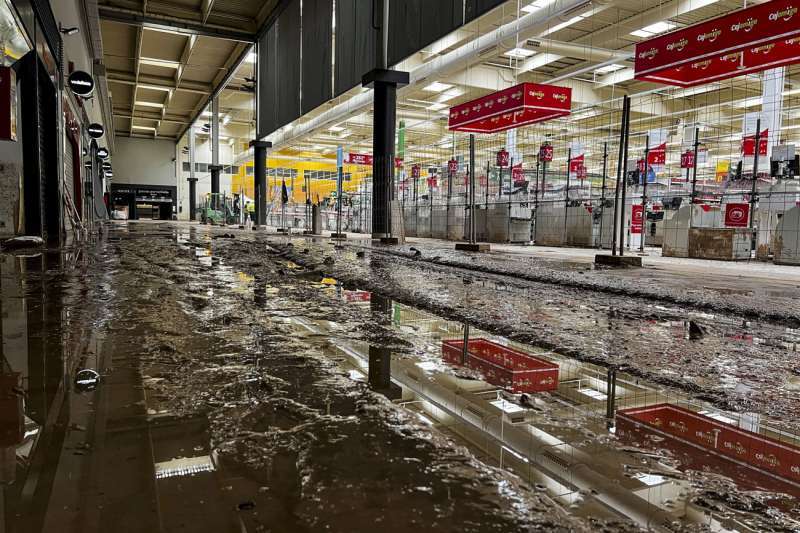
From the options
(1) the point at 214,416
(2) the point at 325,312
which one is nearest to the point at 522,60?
(2) the point at 325,312

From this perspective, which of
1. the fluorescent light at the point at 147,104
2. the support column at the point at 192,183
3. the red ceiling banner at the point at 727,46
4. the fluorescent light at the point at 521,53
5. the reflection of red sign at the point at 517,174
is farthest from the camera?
the support column at the point at 192,183

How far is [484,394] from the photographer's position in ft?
4.57

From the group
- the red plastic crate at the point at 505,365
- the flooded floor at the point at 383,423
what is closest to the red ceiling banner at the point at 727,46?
the flooded floor at the point at 383,423

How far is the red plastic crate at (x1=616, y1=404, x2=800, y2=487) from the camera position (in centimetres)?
107

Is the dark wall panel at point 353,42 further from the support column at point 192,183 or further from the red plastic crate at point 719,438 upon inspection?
the support column at point 192,183

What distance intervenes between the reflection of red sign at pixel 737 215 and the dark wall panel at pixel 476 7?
6537 millimetres

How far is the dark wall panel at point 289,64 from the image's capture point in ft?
55.9

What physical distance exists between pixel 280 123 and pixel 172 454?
1934 cm

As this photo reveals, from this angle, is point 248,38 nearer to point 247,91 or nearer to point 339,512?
point 247,91

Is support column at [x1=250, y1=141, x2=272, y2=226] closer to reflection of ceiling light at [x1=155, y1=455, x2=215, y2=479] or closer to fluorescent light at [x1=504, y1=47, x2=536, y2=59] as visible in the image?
fluorescent light at [x1=504, y1=47, x2=536, y2=59]

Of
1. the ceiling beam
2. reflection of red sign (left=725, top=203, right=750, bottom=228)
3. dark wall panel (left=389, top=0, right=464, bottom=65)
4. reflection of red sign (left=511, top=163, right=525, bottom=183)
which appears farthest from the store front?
reflection of red sign (left=725, top=203, right=750, bottom=228)

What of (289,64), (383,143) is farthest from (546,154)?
(289,64)

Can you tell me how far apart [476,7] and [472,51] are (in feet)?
15.6

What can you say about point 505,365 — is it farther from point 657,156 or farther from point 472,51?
point 657,156
